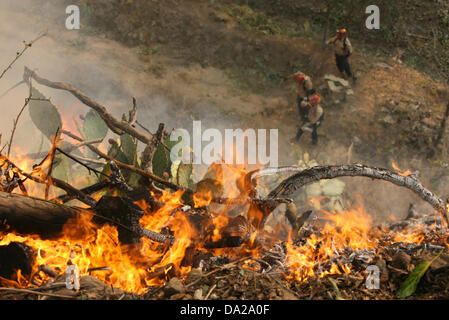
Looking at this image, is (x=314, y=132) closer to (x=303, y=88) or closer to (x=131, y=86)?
(x=303, y=88)

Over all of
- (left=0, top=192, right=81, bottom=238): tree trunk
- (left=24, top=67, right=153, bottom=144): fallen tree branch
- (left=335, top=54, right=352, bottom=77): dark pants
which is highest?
(left=335, top=54, right=352, bottom=77): dark pants

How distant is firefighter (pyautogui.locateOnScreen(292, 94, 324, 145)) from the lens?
8.83 meters

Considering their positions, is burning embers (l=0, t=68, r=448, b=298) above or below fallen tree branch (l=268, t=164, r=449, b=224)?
below

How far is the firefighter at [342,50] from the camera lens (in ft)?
33.6

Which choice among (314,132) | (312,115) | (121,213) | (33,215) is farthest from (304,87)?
(33,215)

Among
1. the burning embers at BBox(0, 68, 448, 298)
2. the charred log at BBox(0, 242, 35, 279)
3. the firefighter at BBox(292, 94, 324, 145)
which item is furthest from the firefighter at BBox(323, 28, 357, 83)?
the charred log at BBox(0, 242, 35, 279)

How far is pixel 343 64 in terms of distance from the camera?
426 inches

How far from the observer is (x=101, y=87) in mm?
10148

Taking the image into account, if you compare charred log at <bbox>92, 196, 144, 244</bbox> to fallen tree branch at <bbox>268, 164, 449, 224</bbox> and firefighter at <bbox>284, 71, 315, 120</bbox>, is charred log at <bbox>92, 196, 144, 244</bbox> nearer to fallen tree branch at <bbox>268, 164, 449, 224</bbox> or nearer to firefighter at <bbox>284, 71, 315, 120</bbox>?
fallen tree branch at <bbox>268, 164, 449, 224</bbox>

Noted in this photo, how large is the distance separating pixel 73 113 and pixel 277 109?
4957 millimetres

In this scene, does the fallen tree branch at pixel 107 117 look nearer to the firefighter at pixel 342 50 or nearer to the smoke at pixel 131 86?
Answer: the smoke at pixel 131 86

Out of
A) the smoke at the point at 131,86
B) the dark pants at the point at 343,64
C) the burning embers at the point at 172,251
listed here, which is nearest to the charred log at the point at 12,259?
the burning embers at the point at 172,251
